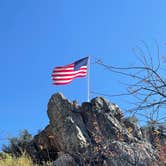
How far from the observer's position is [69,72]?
19047 millimetres

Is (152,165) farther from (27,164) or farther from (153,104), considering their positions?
(153,104)

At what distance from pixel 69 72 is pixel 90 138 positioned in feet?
19.1

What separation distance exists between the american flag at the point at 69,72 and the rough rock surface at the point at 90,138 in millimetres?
2616

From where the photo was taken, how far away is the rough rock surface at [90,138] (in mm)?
11094

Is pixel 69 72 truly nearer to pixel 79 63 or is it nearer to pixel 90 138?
pixel 79 63

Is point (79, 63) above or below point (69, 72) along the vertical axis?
above

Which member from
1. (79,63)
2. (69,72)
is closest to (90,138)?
(69,72)

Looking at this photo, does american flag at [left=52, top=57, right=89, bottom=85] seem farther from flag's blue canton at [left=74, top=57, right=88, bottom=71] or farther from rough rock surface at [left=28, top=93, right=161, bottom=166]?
rough rock surface at [left=28, top=93, right=161, bottom=166]

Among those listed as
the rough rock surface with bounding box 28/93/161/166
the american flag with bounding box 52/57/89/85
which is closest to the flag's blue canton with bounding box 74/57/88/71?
the american flag with bounding box 52/57/89/85

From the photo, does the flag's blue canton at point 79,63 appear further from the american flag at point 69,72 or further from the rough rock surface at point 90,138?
the rough rock surface at point 90,138

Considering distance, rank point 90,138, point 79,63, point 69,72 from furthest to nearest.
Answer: point 79,63 → point 69,72 → point 90,138

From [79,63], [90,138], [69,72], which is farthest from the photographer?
[79,63]

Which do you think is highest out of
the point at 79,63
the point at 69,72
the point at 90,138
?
the point at 79,63

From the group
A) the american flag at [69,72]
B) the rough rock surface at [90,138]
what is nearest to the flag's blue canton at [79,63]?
the american flag at [69,72]
